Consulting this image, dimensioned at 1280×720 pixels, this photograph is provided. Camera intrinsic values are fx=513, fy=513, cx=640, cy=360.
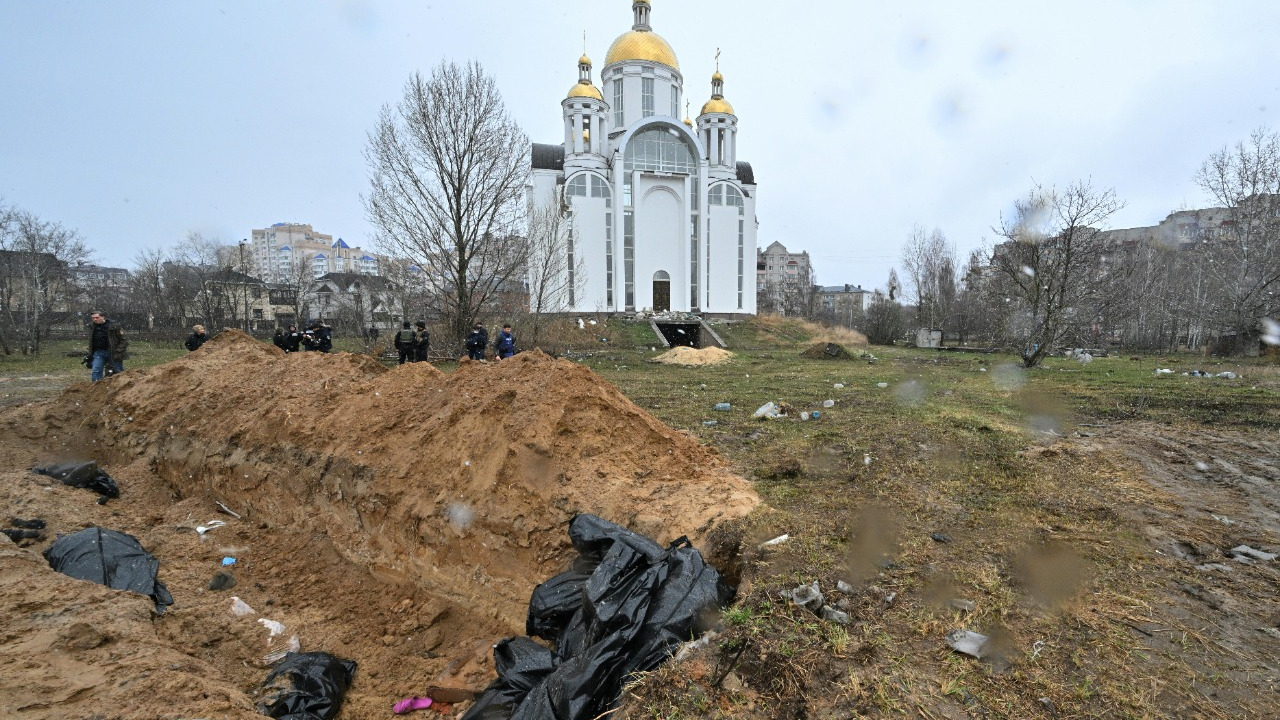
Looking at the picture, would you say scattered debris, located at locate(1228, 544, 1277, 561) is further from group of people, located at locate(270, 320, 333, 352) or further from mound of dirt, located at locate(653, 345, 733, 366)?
mound of dirt, located at locate(653, 345, 733, 366)

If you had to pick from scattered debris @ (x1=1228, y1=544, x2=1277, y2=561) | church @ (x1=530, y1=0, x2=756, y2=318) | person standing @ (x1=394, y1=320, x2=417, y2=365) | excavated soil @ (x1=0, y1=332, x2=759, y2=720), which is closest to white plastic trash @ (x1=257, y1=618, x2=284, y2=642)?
excavated soil @ (x1=0, y1=332, x2=759, y2=720)

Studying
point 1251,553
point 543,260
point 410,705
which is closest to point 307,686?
point 410,705

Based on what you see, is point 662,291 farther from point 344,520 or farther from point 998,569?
point 998,569

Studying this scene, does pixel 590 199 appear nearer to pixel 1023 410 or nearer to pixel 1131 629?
pixel 1023 410

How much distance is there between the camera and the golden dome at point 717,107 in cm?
3512

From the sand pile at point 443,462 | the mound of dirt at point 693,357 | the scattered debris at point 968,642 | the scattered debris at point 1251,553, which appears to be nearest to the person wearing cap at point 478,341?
the sand pile at point 443,462

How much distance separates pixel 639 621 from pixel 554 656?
0.89m

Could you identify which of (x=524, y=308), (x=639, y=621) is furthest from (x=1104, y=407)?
(x=524, y=308)

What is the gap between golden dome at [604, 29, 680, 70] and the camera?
113 ft

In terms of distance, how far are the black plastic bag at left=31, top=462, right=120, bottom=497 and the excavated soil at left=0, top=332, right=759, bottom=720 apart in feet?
0.56

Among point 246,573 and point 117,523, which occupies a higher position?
point 117,523

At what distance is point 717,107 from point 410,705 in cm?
3792

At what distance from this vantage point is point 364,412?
19.0 ft

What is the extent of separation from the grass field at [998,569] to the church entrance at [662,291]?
2659 cm
